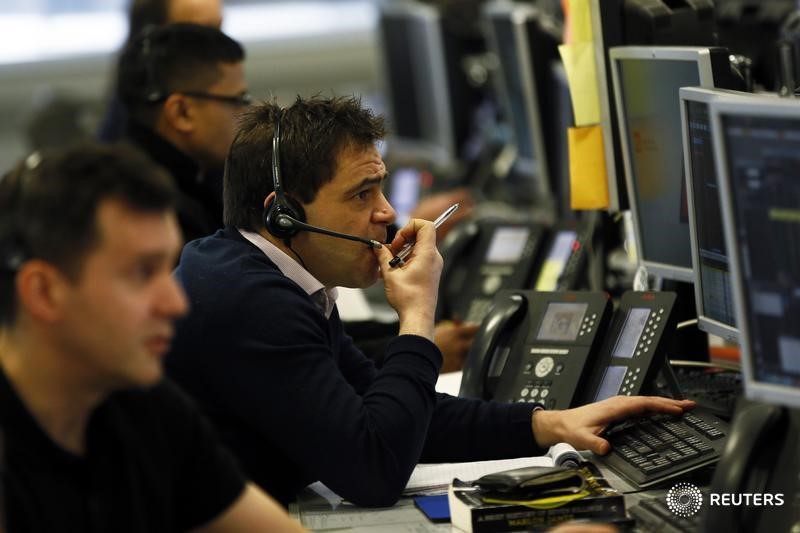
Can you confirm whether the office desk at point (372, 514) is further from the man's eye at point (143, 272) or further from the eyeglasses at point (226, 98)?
the eyeglasses at point (226, 98)

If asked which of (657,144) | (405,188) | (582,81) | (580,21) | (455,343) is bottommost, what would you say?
(405,188)

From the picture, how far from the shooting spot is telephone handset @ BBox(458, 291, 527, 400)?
247 cm

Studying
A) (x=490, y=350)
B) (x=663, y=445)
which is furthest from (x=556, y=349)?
(x=663, y=445)

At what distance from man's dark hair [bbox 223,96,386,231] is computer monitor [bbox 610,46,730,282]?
0.53 meters

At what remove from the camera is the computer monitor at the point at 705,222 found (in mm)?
2135

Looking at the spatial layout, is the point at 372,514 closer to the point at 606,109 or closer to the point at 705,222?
the point at 705,222

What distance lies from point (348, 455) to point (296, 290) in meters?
0.28

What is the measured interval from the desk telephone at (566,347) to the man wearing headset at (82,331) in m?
0.94

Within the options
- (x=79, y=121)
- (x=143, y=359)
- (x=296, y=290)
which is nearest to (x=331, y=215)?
(x=296, y=290)

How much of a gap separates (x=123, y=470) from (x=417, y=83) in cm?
417

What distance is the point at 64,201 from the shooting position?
4.66 ft

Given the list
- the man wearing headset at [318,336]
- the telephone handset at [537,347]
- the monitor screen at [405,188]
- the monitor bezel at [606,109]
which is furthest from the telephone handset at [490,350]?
the monitor screen at [405,188]

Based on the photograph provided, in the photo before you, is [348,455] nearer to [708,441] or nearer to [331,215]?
[331,215]

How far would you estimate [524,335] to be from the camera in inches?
97.4
